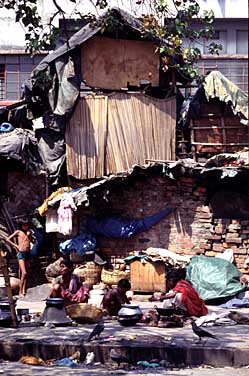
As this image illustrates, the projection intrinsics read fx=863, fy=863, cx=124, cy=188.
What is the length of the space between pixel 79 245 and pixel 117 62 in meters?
3.83

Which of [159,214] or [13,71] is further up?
[13,71]

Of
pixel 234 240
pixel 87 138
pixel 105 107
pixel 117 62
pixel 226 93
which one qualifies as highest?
pixel 117 62

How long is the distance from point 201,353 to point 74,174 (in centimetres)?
772

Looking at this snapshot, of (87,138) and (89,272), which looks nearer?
(89,272)

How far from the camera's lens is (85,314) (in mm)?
11633

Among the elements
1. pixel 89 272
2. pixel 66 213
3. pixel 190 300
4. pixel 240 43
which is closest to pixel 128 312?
pixel 190 300

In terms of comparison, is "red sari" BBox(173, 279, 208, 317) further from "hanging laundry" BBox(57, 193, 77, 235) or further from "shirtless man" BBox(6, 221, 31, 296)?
"hanging laundry" BBox(57, 193, 77, 235)

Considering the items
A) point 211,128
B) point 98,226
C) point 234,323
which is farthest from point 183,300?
point 211,128

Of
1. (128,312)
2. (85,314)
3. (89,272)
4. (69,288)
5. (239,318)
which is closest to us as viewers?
(128,312)

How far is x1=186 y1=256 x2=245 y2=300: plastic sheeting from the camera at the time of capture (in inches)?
572

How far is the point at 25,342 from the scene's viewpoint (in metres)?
10.4

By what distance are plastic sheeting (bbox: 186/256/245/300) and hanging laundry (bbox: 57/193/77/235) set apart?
8.26 ft

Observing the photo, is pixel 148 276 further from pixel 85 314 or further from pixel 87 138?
pixel 85 314

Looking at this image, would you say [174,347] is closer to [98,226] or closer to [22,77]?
[98,226]
